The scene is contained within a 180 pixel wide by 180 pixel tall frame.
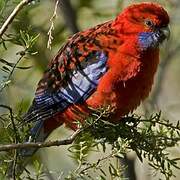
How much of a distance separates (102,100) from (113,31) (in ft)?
1.45

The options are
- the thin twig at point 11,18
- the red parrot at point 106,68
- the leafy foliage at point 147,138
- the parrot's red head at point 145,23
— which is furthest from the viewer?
the parrot's red head at point 145,23

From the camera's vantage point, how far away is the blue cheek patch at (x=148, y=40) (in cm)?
351

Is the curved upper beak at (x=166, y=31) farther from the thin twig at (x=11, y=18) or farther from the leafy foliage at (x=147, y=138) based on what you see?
the thin twig at (x=11, y=18)

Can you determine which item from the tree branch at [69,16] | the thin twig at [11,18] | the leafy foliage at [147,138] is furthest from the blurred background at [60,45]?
the thin twig at [11,18]

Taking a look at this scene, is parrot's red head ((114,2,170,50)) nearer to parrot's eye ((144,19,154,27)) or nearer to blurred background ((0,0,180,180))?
parrot's eye ((144,19,154,27))

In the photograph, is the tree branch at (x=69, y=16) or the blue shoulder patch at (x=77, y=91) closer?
the blue shoulder patch at (x=77, y=91)

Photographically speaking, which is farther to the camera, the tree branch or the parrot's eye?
the tree branch

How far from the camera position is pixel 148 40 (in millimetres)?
3525

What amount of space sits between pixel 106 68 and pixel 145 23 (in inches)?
12.9

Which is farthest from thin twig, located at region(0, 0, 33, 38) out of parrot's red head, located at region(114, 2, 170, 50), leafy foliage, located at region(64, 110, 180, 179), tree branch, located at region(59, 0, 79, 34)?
tree branch, located at region(59, 0, 79, 34)

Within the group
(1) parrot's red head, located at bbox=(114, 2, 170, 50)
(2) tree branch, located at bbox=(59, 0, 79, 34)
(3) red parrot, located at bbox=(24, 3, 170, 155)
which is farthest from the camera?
(2) tree branch, located at bbox=(59, 0, 79, 34)

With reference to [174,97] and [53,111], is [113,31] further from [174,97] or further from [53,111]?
[174,97]

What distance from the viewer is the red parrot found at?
10.9 ft

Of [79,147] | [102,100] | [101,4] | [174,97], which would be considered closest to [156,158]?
[79,147]
